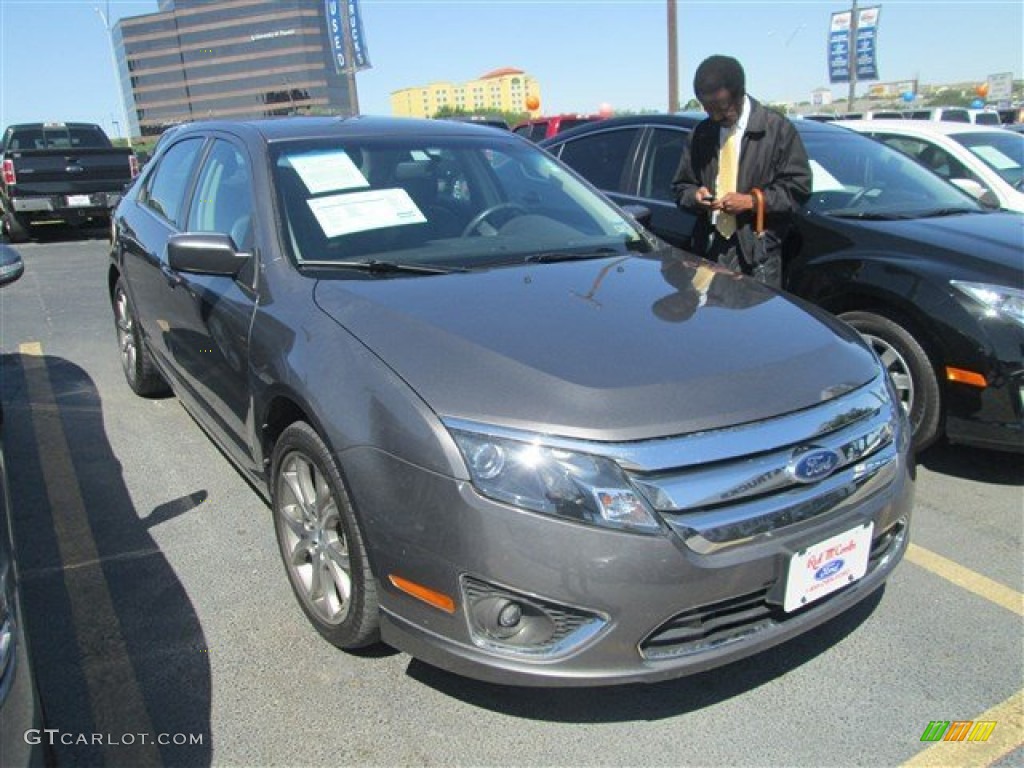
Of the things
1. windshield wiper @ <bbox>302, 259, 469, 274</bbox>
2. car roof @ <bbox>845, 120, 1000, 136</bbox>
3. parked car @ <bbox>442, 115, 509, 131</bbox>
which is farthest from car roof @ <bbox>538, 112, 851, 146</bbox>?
windshield wiper @ <bbox>302, 259, 469, 274</bbox>

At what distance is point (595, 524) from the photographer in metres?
1.90

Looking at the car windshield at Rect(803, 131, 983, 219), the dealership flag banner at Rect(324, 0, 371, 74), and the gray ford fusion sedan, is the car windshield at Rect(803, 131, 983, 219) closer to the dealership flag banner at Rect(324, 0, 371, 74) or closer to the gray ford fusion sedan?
the gray ford fusion sedan

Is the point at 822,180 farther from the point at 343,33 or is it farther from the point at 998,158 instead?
the point at 343,33

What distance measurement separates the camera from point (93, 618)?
9.04 feet

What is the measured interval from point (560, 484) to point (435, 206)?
166 cm

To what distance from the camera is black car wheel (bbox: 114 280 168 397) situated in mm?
4789

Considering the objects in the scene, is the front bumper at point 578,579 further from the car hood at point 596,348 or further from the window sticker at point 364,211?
the window sticker at point 364,211

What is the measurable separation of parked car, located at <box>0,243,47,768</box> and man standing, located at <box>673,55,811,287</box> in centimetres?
351

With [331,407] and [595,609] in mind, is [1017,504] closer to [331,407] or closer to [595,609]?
[595,609]

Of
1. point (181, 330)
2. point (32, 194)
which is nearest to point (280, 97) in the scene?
point (32, 194)

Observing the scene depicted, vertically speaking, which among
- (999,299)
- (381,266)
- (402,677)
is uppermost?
(381,266)

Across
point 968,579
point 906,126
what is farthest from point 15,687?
point 906,126

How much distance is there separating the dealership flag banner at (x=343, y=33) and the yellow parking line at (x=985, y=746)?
3853 cm

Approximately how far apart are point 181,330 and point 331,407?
172cm
